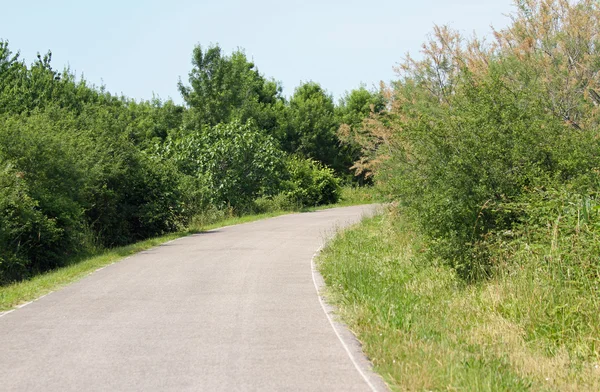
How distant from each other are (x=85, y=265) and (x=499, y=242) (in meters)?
10.3

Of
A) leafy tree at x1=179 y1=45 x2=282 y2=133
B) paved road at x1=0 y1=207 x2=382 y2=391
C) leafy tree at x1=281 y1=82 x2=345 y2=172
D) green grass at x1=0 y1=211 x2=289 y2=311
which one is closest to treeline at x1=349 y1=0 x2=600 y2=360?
paved road at x1=0 y1=207 x2=382 y2=391

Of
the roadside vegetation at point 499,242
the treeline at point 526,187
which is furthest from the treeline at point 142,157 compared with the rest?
the treeline at point 526,187

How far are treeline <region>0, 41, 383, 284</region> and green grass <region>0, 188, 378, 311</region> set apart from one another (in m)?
0.82

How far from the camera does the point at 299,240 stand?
23.7 m

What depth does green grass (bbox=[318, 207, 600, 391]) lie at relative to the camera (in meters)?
7.22

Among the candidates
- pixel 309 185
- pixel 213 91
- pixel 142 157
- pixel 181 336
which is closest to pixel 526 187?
pixel 181 336

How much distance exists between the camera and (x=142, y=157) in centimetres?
2953

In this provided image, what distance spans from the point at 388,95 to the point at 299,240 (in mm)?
6214

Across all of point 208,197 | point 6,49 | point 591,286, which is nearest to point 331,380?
point 591,286

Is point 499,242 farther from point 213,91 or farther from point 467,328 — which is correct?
point 213,91

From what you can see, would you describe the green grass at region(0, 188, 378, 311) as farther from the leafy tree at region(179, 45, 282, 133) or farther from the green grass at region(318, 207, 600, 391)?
the leafy tree at region(179, 45, 282, 133)

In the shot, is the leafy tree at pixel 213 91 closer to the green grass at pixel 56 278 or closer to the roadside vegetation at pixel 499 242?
the green grass at pixel 56 278

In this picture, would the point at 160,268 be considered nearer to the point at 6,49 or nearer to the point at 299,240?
the point at 299,240

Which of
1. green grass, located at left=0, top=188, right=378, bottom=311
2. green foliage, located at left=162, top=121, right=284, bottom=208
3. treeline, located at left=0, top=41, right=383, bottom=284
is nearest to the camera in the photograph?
green grass, located at left=0, top=188, right=378, bottom=311
